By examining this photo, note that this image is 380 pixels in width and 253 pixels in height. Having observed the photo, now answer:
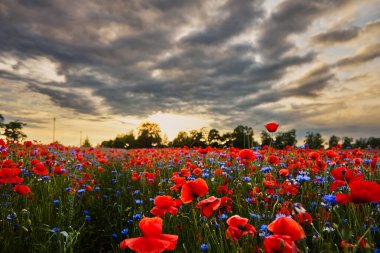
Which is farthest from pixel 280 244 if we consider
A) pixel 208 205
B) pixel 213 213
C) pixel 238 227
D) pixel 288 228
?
pixel 213 213

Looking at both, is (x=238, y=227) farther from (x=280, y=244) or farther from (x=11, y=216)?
(x=11, y=216)

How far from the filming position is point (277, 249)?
131 centimetres

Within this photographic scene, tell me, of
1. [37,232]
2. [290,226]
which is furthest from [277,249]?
[37,232]

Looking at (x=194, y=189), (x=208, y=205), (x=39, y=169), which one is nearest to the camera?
(x=208, y=205)

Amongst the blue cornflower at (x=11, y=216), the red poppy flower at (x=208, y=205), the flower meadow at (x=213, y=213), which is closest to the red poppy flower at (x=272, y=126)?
the flower meadow at (x=213, y=213)

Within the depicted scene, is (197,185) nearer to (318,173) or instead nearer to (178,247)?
(178,247)

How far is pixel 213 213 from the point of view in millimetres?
3691

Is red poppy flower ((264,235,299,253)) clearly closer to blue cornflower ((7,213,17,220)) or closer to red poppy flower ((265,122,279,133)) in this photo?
red poppy flower ((265,122,279,133))

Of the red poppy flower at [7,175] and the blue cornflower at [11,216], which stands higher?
the red poppy flower at [7,175]

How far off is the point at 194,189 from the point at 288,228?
0.97 m

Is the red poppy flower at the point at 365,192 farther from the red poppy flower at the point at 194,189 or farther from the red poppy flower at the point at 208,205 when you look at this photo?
the red poppy flower at the point at 194,189

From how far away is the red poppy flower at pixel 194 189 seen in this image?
7.12 feet

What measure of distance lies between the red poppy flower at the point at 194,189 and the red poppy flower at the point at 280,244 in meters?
0.88

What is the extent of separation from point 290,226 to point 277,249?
12 centimetres
